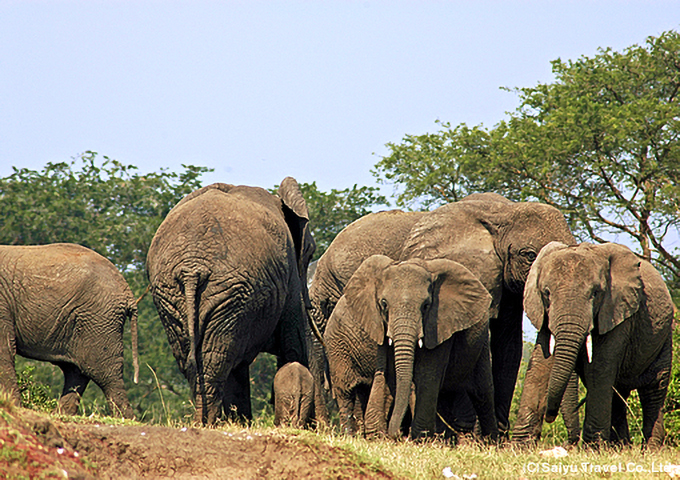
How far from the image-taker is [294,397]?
8516 mm

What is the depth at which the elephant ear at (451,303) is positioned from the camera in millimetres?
8562

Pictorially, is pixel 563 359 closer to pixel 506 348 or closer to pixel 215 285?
pixel 506 348

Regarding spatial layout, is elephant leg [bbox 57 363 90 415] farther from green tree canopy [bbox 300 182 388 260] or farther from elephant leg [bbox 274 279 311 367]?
green tree canopy [bbox 300 182 388 260]

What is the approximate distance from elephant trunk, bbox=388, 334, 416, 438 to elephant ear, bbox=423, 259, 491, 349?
1.16 feet

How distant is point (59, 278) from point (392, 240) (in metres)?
4.61

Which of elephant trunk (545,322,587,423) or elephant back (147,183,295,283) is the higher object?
elephant back (147,183,295,283)

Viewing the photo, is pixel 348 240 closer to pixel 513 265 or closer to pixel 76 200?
pixel 513 265

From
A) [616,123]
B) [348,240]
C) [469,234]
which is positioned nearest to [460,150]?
[616,123]

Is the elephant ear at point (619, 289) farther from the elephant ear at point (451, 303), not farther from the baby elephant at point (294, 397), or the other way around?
the baby elephant at point (294, 397)

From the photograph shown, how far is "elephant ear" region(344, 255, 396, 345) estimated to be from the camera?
870cm

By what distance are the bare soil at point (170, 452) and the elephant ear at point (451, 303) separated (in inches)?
92.8

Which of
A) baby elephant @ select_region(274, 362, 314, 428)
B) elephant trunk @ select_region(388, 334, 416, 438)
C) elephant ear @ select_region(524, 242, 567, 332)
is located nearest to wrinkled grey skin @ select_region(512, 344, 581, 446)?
elephant ear @ select_region(524, 242, 567, 332)

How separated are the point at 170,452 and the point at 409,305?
2.96 meters

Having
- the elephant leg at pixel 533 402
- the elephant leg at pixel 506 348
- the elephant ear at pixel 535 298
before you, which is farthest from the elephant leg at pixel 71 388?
the elephant ear at pixel 535 298
